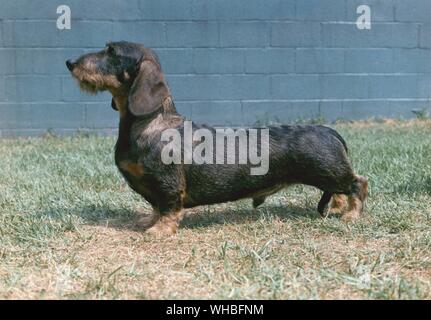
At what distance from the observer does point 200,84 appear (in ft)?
31.2

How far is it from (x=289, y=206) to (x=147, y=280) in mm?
1944

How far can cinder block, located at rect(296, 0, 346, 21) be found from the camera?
9.56 m

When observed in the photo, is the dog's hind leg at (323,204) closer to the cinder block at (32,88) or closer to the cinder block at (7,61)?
the cinder block at (32,88)

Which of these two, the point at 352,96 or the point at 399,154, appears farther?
the point at 352,96

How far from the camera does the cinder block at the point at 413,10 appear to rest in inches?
389

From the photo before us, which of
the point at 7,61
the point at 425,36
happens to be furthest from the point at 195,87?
the point at 425,36

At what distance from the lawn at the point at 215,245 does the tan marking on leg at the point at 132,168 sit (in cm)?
39

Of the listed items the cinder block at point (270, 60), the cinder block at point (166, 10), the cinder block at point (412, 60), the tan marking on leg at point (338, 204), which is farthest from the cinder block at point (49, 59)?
the tan marking on leg at point (338, 204)

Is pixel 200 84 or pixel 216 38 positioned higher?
pixel 216 38

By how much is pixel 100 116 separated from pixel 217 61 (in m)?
1.75

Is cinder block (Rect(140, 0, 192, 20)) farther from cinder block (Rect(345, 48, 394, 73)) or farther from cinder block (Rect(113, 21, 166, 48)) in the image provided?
cinder block (Rect(345, 48, 394, 73))
